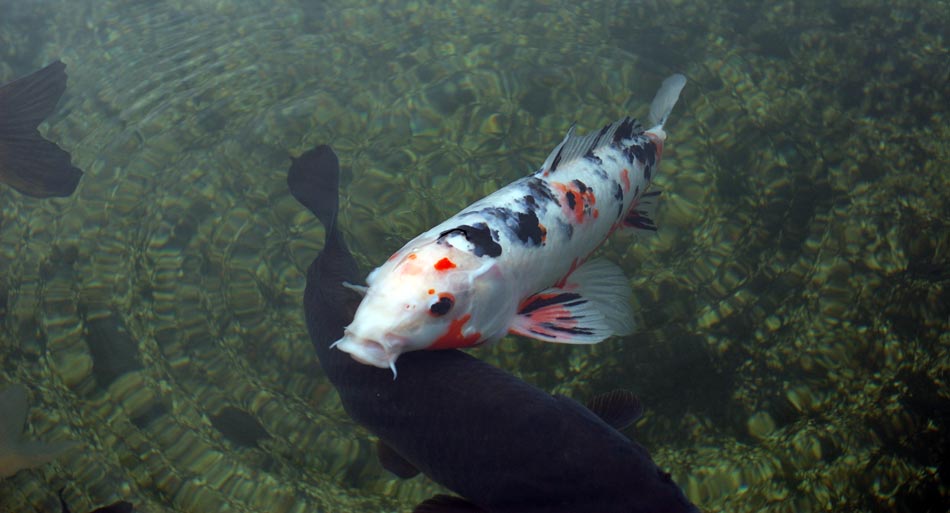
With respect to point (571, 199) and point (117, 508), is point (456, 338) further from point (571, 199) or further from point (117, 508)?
point (117, 508)

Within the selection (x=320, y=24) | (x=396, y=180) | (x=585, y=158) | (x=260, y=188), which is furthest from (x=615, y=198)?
(x=320, y=24)

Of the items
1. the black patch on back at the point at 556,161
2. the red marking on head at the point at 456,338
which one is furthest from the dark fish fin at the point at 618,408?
the black patch on back at the point at 556,161

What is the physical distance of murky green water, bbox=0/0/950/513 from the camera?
10.5ft

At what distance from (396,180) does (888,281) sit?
10.8ft

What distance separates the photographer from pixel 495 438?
2.24 meters

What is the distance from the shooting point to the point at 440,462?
2.35m

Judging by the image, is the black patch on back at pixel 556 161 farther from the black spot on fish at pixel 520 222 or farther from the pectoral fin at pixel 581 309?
the pectoral fin at pixel 581 309

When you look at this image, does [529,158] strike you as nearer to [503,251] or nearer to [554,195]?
[554,195]

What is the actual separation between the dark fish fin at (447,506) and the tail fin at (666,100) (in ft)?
8.52

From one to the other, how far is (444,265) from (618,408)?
3.60 ft

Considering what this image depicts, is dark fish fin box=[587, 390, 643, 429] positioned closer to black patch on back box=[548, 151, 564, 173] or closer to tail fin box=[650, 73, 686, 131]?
black patch on back box=[548, 151, 564, 173]

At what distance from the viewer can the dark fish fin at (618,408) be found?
2.66 meters

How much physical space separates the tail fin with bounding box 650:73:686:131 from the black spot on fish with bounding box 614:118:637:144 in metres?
0.45

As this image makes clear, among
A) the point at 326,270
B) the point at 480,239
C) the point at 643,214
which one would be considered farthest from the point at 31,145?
the point at 643,214
